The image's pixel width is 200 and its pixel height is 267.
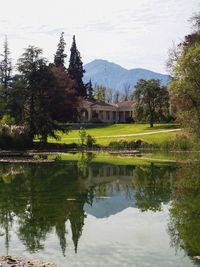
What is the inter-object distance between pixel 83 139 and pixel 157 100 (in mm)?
21280

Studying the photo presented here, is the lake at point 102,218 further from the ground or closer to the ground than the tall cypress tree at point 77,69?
closer to the ground

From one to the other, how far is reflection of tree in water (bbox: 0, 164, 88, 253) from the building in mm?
62808

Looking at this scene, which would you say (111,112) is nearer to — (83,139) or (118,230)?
(83,139)

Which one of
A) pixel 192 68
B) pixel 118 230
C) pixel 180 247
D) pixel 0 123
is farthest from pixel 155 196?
pixel 0 123

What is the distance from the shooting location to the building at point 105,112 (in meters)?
98.4

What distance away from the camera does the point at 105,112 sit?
106 meters

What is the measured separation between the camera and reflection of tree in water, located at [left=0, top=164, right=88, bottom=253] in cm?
1548

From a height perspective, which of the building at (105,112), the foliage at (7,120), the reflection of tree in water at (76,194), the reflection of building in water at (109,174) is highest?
the building at (105,112)

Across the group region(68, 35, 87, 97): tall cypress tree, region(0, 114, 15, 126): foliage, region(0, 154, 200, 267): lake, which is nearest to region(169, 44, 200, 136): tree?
region(0, 154, 200, 267): lake

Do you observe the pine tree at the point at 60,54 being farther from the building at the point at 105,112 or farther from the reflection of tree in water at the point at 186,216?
the reflection of tree in water at the point at 186,216

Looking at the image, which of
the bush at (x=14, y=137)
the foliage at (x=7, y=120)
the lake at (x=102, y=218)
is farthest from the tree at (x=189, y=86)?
the foliage at (x=7, y=120)

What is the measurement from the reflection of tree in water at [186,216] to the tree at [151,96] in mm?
47435

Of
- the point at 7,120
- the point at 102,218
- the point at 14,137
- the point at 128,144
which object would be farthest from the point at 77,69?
the point at 102,218

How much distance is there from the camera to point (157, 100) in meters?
77.2
